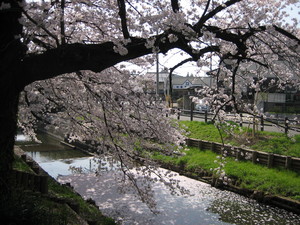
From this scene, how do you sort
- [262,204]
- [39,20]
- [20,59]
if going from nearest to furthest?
[39,20] → [20,59] → [262,204]

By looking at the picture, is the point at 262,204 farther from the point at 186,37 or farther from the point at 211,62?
the point at 186,37

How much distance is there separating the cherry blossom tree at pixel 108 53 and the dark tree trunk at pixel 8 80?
1 centimetres

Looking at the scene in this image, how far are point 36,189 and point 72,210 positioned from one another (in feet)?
3.33

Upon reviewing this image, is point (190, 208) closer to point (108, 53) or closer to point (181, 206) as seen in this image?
point (181, 206)

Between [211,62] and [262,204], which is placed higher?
[211,62]

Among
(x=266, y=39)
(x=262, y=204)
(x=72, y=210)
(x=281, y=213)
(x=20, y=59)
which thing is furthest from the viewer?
(x=262, y=204)

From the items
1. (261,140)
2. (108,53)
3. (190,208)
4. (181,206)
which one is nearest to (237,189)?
(190,208)

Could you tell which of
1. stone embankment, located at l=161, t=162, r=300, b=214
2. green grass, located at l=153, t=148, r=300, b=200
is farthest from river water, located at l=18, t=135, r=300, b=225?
green grass, located at l=153, t=148, r=300, b=200

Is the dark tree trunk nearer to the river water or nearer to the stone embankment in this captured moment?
the river water

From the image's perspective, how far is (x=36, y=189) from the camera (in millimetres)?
5336

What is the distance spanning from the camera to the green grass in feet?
29.5

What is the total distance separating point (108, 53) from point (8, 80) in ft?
4.54

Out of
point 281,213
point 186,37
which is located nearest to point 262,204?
point 281,213

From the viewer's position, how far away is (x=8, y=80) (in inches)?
149
